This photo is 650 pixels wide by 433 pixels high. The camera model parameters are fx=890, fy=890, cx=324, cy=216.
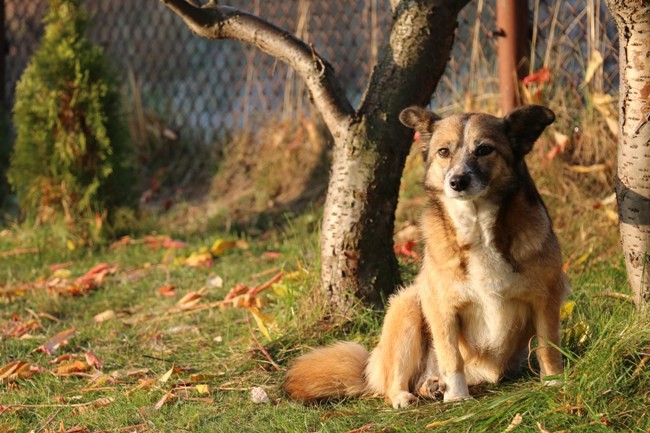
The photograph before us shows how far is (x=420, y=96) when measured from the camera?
4301 mm

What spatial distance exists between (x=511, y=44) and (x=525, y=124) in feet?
9.28

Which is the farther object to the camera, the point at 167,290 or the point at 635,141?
the point at 167,290

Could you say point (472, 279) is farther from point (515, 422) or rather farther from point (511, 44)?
point (511, 44)

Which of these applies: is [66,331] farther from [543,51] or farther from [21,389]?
[543,51]

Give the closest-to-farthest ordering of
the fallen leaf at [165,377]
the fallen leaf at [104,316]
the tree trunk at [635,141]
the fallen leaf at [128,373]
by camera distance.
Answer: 1. the tree trunk at [635,141]
2. the fallen leaf at [165,377]
3. the fallen leaf at [128,373]
4. the fallen leaf at [104,316]

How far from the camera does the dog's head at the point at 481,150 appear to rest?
125 inches

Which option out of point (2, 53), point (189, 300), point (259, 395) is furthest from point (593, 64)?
point (2, 53)

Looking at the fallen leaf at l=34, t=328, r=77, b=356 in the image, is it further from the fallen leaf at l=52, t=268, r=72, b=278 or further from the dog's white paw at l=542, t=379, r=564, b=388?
the dog's white paw at l=542, t=379, r=564, b=388

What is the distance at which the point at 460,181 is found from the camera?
10.3 ft

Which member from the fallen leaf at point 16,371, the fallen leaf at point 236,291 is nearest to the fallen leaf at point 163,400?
the fallen leaf at point 16,371

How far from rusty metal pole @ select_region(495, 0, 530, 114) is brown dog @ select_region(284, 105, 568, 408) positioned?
2.55m

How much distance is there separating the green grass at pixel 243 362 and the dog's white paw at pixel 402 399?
0.04 metres

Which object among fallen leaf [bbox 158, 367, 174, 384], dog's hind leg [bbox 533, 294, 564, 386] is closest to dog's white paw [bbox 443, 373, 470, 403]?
dog's hind leg [bbox 533, 294, 564, 386]

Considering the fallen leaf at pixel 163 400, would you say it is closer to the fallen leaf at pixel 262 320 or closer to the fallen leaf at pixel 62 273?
the fallen leaf at pixel 262 320
